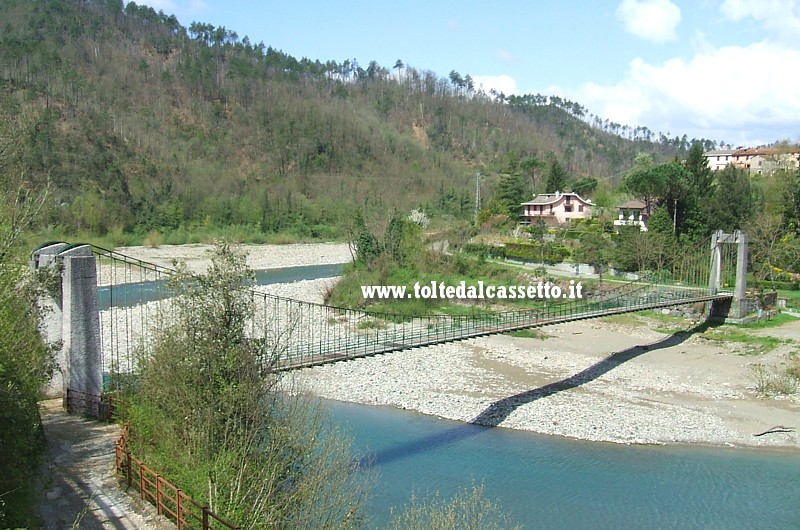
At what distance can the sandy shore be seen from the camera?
1410 cm

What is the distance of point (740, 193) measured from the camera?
30.2 m

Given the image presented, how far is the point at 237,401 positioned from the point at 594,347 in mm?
15563

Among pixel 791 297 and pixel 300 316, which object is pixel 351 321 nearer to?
pixel 300 316

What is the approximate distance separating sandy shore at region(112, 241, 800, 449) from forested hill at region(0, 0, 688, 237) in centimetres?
2333

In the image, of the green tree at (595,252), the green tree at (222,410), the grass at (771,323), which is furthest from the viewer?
the green tree at (595,252)

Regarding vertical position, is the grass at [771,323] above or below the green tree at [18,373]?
below

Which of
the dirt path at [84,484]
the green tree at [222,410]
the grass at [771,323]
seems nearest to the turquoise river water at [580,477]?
the dirt path at [84,484]

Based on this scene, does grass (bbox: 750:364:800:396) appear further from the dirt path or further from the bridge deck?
the dirt path

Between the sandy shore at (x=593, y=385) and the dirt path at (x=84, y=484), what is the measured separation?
130 inches

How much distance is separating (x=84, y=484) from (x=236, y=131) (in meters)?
72.1

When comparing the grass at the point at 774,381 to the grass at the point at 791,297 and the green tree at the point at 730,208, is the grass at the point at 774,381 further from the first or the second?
the green tree at the point at 730,208

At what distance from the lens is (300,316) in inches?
530

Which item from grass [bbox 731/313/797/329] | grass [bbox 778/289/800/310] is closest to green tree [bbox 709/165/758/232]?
grass [bbox 778/289/800/310]

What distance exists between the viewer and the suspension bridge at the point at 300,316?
33.2ft
